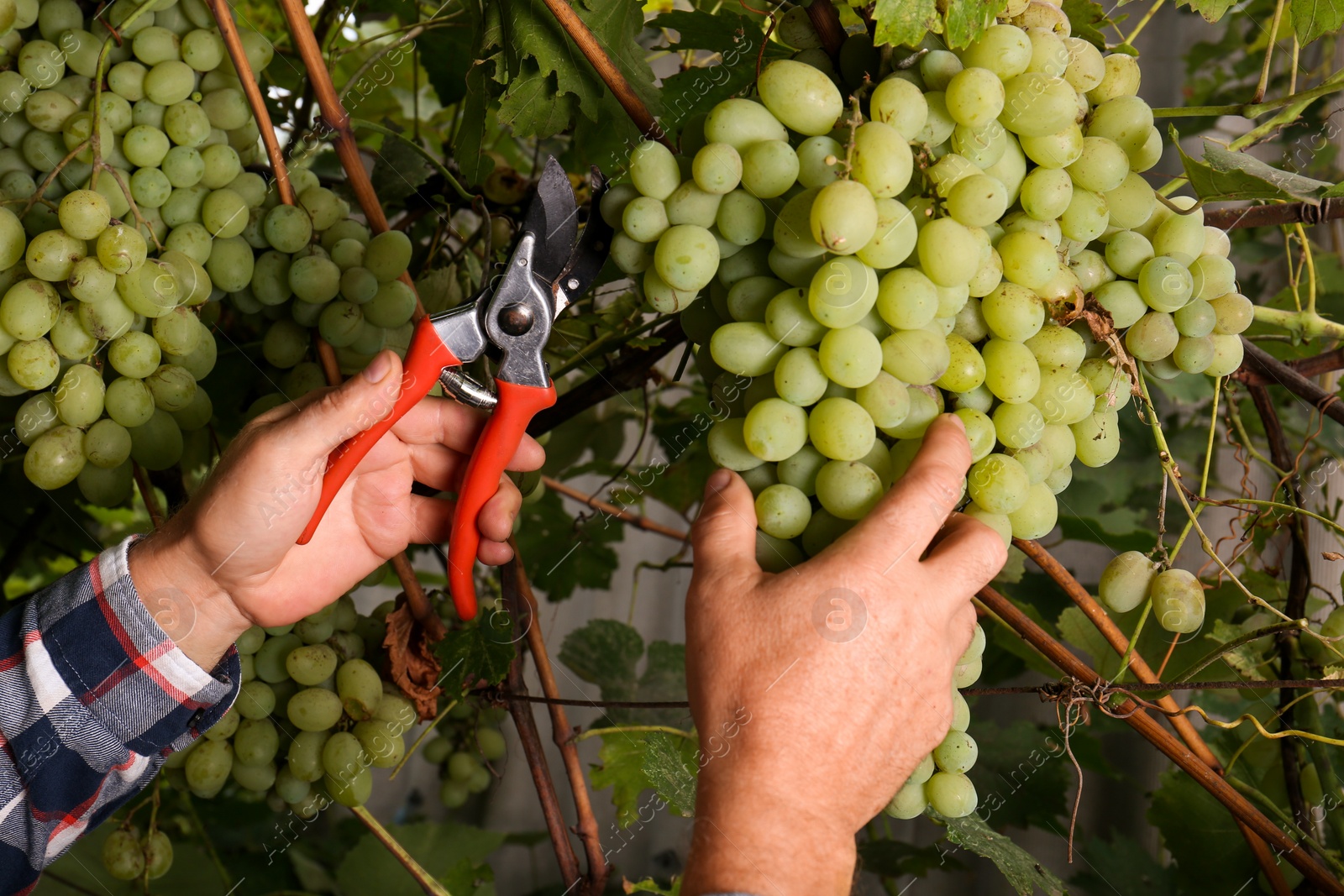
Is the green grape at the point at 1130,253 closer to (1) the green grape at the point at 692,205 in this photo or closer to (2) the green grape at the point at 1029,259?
(2) the green grape at the point at 1029,259

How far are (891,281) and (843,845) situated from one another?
1.09ft

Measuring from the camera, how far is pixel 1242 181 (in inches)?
24.4

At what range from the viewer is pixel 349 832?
58.7 inches

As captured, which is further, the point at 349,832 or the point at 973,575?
the point at 349,832

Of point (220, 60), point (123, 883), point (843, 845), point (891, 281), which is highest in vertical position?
point (220, 60)

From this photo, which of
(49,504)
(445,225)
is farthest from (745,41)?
(49,504)

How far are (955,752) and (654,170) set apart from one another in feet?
1.40

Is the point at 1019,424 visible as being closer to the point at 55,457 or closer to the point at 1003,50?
the point at 1003,50

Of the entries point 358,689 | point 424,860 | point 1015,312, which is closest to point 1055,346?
point 1015,312

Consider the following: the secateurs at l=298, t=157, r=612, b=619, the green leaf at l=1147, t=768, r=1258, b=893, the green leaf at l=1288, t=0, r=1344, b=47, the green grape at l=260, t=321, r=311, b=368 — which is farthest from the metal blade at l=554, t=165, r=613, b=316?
the green leaf at l=1147, t=768, r=1258, b=893

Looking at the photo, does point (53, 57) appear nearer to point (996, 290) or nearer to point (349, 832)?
point (996, 290)

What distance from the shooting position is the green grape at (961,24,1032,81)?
1.73 feet

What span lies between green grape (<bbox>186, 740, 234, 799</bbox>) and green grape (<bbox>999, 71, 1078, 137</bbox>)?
2.89ft

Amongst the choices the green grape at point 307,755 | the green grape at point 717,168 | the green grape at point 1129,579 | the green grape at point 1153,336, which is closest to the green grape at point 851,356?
the green grape at point 717,168
